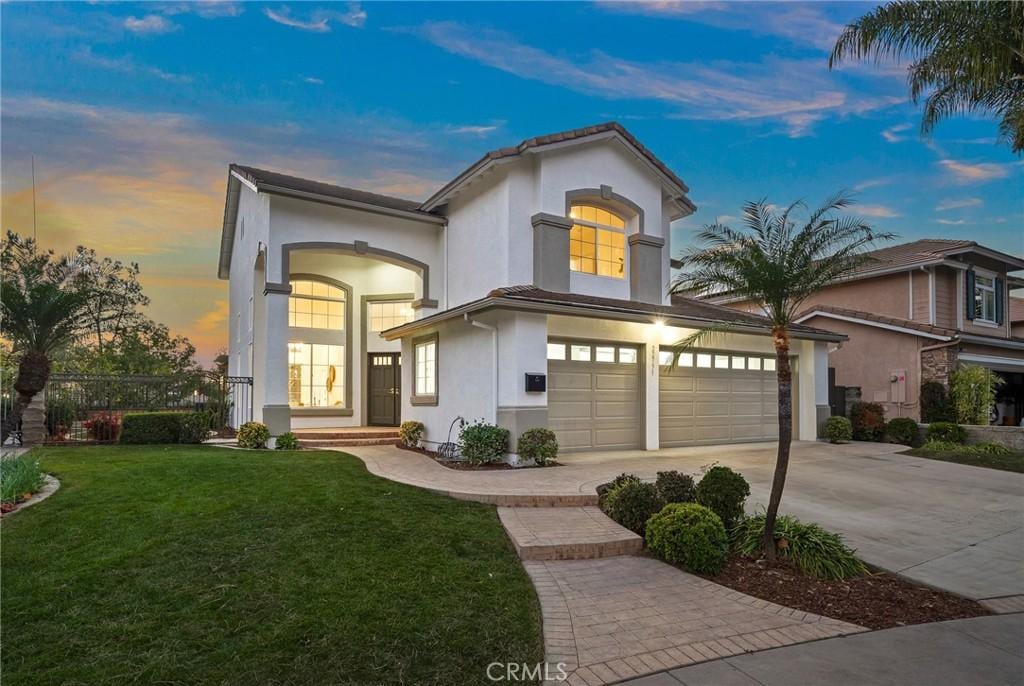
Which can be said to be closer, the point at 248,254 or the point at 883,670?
the point at 883,670

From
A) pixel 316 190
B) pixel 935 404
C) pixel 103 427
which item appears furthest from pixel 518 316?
pixel 935 404

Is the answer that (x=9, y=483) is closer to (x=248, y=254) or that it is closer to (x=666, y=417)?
(x=248, y=254)

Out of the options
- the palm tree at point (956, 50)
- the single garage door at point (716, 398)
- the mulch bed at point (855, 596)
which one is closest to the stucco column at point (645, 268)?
the single garage door at point (716, 398)

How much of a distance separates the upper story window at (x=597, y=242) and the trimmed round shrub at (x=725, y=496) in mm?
7412

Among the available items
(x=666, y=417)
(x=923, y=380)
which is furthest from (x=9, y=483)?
(x=923, y=380)

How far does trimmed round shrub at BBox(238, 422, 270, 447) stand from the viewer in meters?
12.3

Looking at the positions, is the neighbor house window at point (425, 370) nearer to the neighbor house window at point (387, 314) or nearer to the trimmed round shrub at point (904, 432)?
the neighbor house window at point (387, 314)

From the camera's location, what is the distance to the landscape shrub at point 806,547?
5516 millimetres

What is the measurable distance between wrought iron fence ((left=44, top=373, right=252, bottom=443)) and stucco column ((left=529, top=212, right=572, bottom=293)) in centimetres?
845

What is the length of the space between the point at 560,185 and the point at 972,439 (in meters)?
12.6

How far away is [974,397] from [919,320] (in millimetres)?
3441

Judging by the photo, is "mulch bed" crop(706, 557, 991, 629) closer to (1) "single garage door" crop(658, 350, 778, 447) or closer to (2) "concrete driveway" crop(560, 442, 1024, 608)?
(2) "concrete driveway" crop(560, 442, 1024, 608)

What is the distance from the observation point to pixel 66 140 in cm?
1568

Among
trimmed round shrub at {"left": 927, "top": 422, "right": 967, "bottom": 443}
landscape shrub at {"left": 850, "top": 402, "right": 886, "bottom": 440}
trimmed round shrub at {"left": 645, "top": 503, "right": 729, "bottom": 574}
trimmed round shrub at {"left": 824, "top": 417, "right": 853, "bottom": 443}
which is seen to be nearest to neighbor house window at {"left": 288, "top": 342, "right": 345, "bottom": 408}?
trimmed round shrub at {"left": 645, "top": 503, "right": 729, "bottom": 574}
